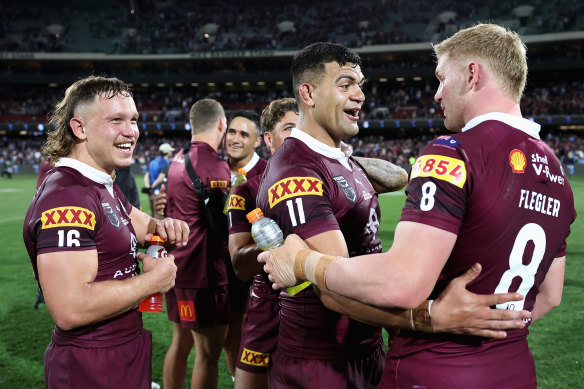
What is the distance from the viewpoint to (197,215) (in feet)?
16.2

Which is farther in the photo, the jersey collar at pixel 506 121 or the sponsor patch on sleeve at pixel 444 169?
the jersey collar at pixel 506 121

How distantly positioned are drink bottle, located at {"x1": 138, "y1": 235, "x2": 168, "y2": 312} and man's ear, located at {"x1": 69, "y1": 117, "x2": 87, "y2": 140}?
70cm

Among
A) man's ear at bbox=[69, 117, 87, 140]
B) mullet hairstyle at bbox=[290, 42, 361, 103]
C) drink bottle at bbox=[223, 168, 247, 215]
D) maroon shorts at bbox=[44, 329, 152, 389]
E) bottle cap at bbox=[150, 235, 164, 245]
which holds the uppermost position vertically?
mullet hairstyle at bbox=[290, 42, 361, 103]

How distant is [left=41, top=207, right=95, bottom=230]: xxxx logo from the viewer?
7.96ft

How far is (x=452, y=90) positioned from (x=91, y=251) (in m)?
1.81

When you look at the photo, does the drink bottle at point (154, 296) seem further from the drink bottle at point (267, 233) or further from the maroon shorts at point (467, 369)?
the maroon shorts at point (467, 369)

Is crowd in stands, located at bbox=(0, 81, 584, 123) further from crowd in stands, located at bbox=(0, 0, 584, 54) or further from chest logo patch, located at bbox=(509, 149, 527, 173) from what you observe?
chest logo patch, located at bbox=(509, 149, 527, 173)

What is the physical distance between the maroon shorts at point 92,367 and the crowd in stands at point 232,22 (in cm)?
5052

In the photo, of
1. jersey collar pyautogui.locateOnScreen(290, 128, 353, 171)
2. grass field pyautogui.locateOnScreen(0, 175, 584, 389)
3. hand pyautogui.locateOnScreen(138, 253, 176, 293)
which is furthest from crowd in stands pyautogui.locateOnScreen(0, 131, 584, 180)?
hand pyautogui.locateOnScreen(138, 253, 176, 293)

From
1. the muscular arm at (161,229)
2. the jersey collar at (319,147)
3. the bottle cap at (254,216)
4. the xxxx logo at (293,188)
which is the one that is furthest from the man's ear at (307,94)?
the muscular arm at (161,229)

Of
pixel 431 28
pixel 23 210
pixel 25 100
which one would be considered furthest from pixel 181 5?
pixel 23 210

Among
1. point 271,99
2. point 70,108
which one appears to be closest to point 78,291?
point 70,108

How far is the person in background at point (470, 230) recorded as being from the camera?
186 cm

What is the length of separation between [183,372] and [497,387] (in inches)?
126
